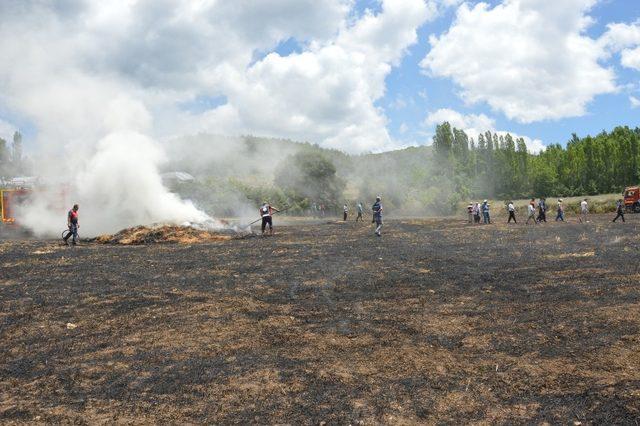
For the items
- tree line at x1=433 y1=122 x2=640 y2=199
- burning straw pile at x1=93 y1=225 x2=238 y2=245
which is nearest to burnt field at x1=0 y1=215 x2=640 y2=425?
burning straw pile at x1=93 y1=225 x2=238 y2=245

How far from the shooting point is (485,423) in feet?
15.2

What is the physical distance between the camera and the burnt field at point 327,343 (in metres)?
5.07

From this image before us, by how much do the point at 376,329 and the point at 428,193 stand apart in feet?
213

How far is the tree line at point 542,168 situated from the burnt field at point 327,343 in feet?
202

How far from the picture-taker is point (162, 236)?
22.2 m

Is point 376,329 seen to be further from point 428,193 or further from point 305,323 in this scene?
point 428,193

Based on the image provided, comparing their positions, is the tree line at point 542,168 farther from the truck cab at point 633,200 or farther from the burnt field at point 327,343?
the burnt field at point 327,343

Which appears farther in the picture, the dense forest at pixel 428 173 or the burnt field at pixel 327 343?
the dense forest at pixel 428 173

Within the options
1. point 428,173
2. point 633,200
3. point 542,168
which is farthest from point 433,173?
point 633,200

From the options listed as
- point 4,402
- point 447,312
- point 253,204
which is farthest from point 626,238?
point 253,204

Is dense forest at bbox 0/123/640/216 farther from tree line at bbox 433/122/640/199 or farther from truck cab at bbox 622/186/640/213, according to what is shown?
truck cab at bbox 622/186/640/213

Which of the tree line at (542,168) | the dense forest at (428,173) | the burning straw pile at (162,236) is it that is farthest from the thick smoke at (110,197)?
the tree line at (542,168)

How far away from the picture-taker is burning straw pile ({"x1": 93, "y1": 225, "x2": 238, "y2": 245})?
2184 cm

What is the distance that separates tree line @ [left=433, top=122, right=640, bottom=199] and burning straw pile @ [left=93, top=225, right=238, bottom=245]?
5313 centimetres
